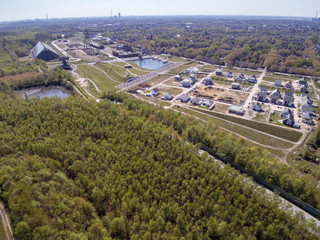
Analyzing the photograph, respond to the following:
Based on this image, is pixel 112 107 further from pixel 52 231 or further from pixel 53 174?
pixel 52 231

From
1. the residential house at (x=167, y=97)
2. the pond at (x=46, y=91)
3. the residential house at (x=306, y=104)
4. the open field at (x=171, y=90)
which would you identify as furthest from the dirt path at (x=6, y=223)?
the residential house at (x=306, y=104)

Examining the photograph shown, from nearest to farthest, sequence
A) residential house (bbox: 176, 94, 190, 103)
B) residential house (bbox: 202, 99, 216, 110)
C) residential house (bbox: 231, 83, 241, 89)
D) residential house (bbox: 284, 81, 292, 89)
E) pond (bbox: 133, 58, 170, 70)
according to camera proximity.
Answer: residential house (bbox: 202, 99, 216, 110), residential house (bbox: 176, 94, 190, 103), residential house (bbox: 231, 83, 241, 89), residential house (bbox: 284, 81, 292, 89), pond (bbox: 133, 58, 170, 70)

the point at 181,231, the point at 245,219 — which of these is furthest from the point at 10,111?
the point at 245,219

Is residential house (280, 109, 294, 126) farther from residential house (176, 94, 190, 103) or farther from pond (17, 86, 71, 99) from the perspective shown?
pond (17, 86, 71, 99)

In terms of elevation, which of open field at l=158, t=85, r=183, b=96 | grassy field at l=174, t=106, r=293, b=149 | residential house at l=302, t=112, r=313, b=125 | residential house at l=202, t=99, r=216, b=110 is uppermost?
open field at l=158, t=85, r=183, b=96

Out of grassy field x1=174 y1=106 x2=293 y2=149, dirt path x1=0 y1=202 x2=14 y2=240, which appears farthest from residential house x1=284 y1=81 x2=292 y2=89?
dirt path x1=0 y1=202 x2=14 y2=240

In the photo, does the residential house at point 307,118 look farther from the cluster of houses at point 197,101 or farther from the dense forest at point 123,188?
the dense forest at point 123,188

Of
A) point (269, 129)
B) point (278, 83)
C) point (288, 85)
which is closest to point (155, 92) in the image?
point (269, 129)
